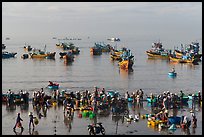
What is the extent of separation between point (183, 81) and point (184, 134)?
21.1 m

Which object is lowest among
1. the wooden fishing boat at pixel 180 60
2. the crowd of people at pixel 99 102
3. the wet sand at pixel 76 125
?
the wet sand at pixel 76 125

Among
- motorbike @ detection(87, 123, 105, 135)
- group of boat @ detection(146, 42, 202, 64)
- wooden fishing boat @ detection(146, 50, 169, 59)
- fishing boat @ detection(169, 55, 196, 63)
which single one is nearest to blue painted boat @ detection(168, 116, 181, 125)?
motorbike @ detection(87, 123, 105, 135)

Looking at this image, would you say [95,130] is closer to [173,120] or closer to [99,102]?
[173,120]

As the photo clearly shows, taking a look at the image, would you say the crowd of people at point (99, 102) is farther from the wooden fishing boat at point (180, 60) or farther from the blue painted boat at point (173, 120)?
the wooden fishing boat at point (180, 60)

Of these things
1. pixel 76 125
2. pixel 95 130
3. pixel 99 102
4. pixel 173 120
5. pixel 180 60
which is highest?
pixel 180 60

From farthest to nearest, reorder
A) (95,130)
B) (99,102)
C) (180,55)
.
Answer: (180,55)
(99,102)
(95,130)

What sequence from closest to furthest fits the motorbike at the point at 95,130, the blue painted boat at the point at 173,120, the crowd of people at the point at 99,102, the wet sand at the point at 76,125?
the motorbike at the point at 95,130
the wet sand at the point at 76,125
the blue painted boat at the point at 173,120
the crowd of people at the point at 99,102

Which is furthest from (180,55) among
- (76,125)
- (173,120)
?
(76,125)

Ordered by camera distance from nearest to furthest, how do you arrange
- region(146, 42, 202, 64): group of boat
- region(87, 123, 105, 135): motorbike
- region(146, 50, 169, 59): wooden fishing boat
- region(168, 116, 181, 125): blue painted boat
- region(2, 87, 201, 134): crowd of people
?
1. region(87, 123, 105, 135): motorbike
2. region(168, 116, 181, 125): blue painted boat
3. region(2, 87, 201, 134): crowd of people
4. region(146, 42, 202, 64): group of boat
5. region(146, 50, 169, 59): wooden fishing boat

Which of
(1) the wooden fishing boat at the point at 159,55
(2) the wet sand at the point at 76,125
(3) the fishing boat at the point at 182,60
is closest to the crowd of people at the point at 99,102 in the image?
(2) the wet sand at the point at 76,125

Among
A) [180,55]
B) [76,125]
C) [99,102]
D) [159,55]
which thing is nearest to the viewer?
[76,125]

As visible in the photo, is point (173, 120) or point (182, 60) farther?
point (182, 60)

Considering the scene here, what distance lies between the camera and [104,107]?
22688 mm

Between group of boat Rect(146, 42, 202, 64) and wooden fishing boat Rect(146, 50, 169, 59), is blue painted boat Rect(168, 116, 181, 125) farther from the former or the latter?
wooden fishing boat Rect(146, 50, 169, 59)
